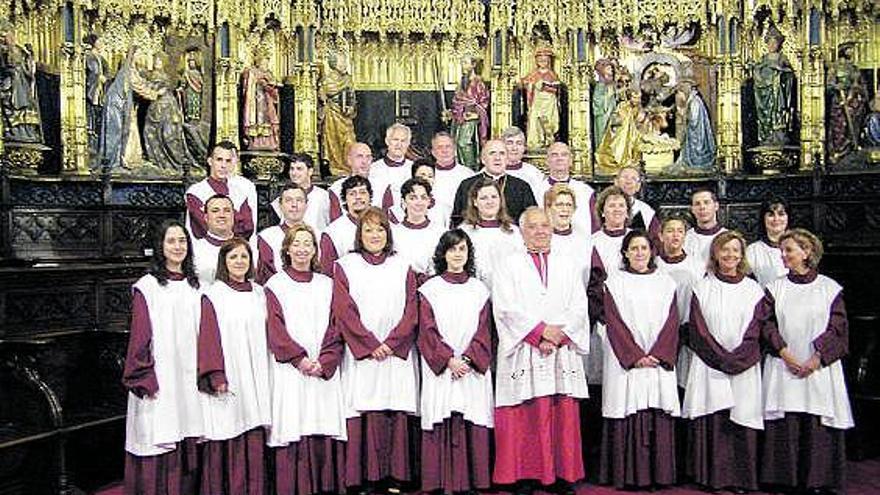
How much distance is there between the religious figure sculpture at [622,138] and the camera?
1051 cm

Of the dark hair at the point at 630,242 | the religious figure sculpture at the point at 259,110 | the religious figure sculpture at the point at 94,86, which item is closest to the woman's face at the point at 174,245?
the dark hair at the point at 630,242

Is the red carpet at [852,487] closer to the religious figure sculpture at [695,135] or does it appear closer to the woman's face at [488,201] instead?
the woman's face at [488,201]

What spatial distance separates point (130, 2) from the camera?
948cm

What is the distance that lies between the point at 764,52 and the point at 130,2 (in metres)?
6.20

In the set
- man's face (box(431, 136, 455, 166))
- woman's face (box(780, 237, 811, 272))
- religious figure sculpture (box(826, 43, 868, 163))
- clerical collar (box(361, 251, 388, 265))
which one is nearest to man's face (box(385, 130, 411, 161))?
man's face (box(431, 136, 455, 166))

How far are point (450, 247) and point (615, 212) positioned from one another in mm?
A: 1340

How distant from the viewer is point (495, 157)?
692cm

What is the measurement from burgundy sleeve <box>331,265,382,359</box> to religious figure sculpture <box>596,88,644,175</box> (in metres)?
5.28

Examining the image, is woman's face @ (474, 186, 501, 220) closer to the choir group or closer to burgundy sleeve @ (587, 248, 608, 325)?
the choir group

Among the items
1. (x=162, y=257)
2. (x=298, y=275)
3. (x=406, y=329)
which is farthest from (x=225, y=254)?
(x=406, y=329)

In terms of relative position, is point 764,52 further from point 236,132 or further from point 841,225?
point 236,132

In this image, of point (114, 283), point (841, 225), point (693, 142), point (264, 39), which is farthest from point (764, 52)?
point (114, 283)

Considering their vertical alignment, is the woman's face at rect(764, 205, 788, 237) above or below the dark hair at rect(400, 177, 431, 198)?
below

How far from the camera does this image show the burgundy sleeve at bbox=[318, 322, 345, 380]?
579 cm
